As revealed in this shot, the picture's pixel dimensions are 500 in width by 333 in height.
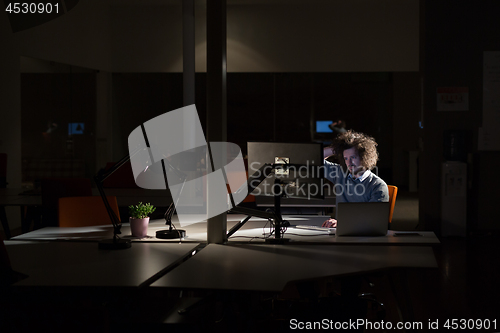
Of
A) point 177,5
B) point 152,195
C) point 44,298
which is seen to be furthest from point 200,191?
point 177,5

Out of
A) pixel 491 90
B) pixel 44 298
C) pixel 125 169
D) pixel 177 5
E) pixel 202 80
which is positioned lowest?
pixel 44 298

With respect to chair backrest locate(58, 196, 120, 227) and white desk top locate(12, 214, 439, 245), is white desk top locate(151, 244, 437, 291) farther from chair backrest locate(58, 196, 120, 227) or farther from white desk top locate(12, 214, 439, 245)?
chair backrest locate(58, 196, 120, 227)

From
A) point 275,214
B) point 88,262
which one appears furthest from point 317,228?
point 88,262

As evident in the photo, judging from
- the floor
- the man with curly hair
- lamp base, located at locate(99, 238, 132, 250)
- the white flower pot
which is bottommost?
the floor

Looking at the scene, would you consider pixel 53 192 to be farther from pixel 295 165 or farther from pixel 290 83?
pixel 290 83

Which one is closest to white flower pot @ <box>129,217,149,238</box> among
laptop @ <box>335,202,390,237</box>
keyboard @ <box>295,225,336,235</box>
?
keyboard @ <box>295,225,336,235</box>

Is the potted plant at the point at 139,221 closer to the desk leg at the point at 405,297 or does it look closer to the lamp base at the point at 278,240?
the lamp base at the point at 278,240

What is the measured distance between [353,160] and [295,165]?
650 millimetres

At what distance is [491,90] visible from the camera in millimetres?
5910

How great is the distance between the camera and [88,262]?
230 centimetres

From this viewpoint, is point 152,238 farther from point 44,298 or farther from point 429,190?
point 429,190

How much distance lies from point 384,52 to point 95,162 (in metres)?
5.94

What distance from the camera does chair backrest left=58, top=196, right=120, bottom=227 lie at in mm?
3430

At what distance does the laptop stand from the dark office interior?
2781mm
